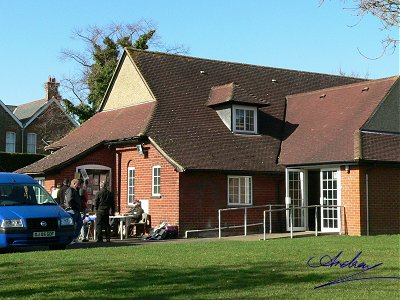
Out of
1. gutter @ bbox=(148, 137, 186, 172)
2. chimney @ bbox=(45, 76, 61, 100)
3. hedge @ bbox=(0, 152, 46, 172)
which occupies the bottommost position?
gutter @ bbox=(148, 137, 186, 172)

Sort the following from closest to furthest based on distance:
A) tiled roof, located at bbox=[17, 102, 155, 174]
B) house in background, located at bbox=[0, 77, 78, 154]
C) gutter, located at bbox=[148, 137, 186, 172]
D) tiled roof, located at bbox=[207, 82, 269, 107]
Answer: gutter, located at bbox=[148, 137, 186, 172]
tiled roof, located at bbox=[17, 102, 155, 174]
tiled roof, located at bbox=[207, 82, 269, 107]
house in background, located at bbox=[0, 77, 78, 154]

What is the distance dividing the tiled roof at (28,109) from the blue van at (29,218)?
44.0m

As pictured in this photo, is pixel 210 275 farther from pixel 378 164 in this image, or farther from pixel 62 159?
pixel 62 159

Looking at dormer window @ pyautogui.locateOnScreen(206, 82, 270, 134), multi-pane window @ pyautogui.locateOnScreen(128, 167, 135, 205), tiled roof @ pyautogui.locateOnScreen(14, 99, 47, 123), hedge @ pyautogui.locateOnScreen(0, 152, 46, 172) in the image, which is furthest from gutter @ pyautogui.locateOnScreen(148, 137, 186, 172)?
tiled roof @ pyautogui.locateOnScreen(14, 99, 47, 123)

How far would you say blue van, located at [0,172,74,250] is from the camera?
1652cm

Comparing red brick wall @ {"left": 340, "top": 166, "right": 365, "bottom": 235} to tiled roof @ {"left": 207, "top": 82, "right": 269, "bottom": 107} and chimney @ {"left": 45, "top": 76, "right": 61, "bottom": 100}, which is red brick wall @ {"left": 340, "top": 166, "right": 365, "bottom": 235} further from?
chimney @ {"left": 45, "top": 76, "right": 61, "bottom": 100}

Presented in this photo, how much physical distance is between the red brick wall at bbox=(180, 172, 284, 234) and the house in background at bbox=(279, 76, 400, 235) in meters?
1.20

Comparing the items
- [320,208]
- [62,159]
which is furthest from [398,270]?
[62,159]

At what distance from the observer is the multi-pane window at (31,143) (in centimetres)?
6097

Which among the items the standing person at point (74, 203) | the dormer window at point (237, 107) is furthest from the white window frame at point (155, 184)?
the standing person at point (74, 203)

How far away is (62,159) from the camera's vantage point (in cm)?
2706

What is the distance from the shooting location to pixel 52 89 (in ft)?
207

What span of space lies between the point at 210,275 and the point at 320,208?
47.5 feet

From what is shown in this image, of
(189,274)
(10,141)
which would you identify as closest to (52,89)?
(10,141)
